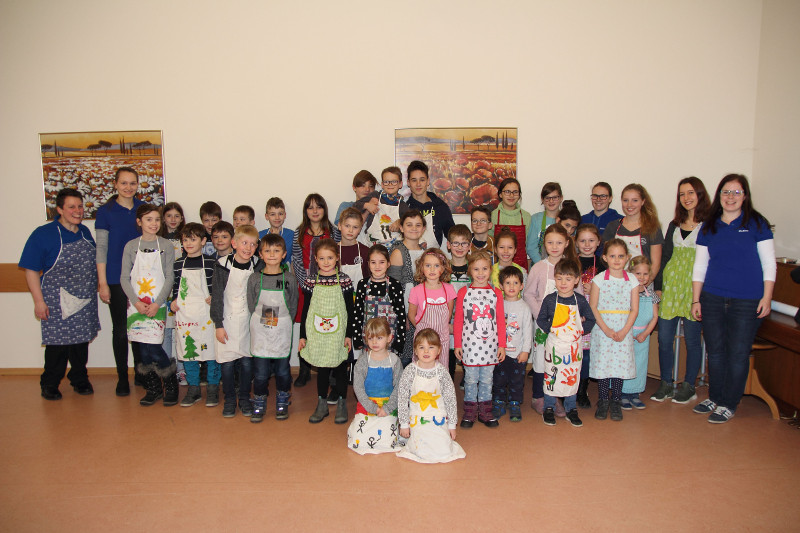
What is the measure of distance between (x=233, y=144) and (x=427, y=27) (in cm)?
211

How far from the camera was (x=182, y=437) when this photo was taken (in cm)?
333

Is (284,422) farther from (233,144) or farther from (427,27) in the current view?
(427,27)

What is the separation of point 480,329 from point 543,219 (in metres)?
1.52

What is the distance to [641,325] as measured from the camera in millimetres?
3730

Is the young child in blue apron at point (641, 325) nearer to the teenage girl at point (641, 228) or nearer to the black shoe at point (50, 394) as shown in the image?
the teenage girl at point (641, 228)

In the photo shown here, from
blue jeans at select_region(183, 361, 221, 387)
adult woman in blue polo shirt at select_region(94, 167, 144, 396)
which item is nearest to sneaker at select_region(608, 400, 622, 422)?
blue jeans at select_region(183, 361, 221, 387)

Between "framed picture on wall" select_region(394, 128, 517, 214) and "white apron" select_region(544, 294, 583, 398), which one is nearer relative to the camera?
"white apron" select_region(544, 294, 583, 398)

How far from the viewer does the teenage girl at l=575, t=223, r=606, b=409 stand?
366 centimetres

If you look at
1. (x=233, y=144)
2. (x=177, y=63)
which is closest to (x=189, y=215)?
(x=233, y=144)

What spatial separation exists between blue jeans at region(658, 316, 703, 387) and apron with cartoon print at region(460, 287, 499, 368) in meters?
1.49

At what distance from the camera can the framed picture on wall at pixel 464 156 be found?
4629 millimetres

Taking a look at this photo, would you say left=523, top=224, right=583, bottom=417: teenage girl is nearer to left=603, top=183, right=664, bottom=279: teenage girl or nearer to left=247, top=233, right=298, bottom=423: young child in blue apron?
left=603, top=183, right=664, bottom=279: teenage girl

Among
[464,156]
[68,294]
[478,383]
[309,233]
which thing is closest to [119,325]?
[68,294]

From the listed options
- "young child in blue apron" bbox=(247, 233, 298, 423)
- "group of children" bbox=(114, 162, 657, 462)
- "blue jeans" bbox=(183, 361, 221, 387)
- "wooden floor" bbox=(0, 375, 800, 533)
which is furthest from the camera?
"blue jeans" bbox=(183, 361, 221, 387)
